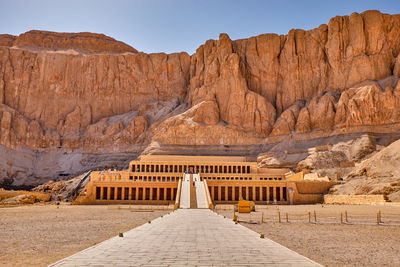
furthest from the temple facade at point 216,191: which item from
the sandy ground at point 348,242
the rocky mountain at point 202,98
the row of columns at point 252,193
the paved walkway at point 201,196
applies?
the sandy ground at point 348,242

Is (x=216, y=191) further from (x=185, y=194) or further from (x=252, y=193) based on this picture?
(x=185, y=194)

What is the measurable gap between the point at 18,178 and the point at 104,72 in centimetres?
3621

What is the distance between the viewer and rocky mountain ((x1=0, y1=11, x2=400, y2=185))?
72750 millimetres

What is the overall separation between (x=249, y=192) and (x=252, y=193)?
0.52 metres

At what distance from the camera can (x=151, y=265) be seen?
324 inches

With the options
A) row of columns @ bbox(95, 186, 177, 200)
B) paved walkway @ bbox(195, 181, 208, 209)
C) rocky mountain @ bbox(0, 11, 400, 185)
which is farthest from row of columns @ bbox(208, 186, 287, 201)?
rocky mountain @ bbox(0, 11, 400, 185)

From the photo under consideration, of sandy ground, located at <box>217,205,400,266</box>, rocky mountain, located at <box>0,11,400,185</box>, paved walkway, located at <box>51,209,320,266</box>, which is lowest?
sandy ground, located at <box>217,205,400,266</box>

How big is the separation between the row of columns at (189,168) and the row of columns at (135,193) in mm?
15907

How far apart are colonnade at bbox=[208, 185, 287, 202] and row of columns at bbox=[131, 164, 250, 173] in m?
15.1

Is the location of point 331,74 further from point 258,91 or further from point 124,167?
point 124,167

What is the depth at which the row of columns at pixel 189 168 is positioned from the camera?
214 feet

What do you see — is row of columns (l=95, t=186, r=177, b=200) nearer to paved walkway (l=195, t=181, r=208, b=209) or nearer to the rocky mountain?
paved walkway (l=195, t=181, r=208, b=209)

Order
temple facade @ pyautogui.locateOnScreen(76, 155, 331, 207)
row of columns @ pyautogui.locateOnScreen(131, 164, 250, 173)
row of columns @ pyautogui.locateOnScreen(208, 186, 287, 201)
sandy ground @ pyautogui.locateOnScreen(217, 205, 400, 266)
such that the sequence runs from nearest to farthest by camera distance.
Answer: sandy ground @ pyautogui.locateOnScreen(217, 205, 400, 266) < temple facade @ pyautogui.locateOnScreen(76, 155, 331, 207) < row of columns @ pyautogui.locateOnScreen(208, 186, 287, 201) < row of columns @ pyautogui.locateOnScreen(131, 164, 250, 173)

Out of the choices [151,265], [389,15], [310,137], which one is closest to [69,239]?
[151,265]
